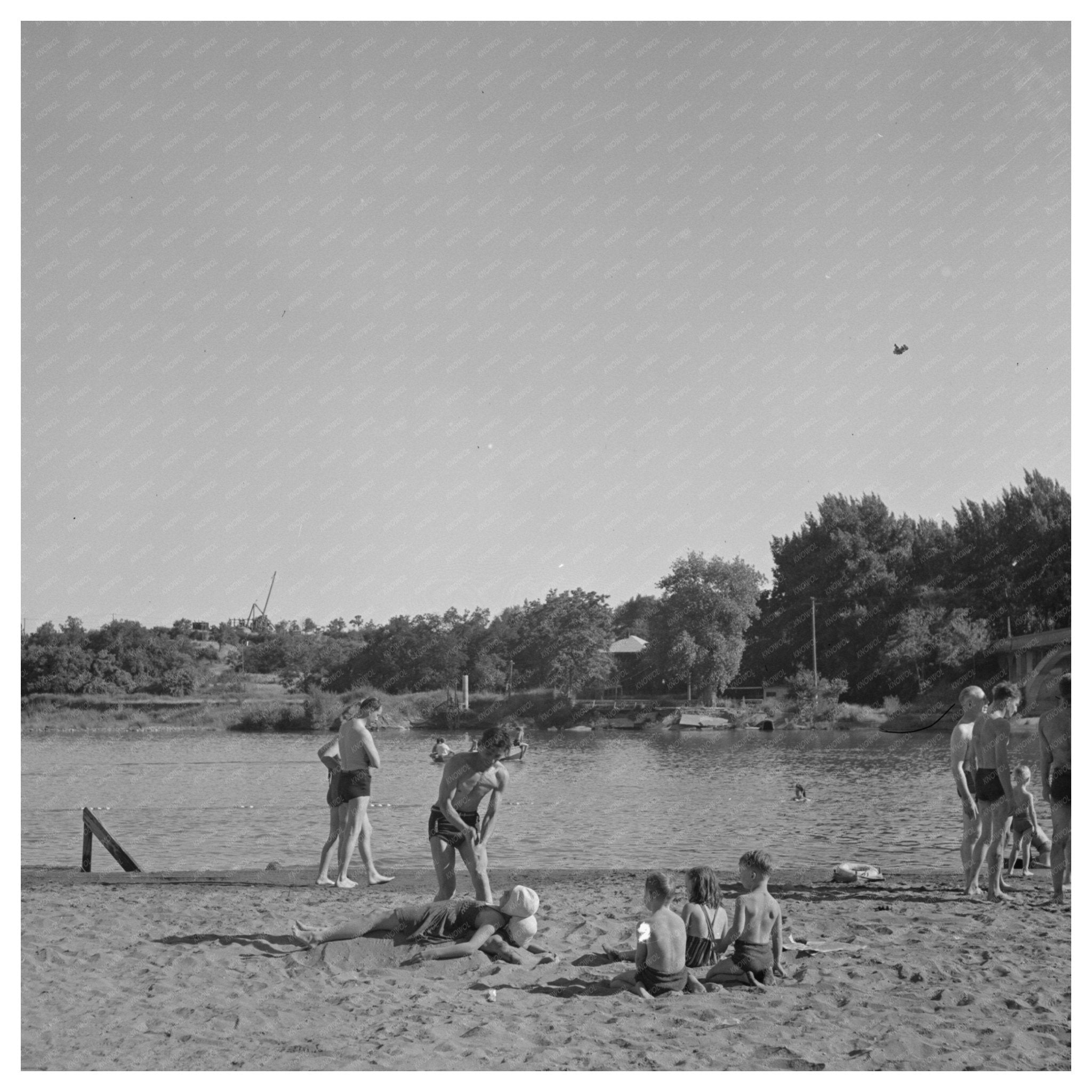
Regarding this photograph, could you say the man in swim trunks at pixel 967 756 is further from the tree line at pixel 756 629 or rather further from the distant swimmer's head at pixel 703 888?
the tree line at pixel 756 629

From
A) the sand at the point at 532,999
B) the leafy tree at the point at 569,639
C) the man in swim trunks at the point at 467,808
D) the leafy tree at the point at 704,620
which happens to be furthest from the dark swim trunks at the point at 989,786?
the leafy tree at the point at 569,639

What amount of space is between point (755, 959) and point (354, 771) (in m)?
4.31

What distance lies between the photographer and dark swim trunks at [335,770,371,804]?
1026 centimetres

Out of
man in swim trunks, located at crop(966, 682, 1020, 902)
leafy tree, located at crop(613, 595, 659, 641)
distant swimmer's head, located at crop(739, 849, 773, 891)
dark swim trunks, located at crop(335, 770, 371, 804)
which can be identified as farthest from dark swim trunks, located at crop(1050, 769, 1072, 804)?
leafy tree, located at crop(613, 595, 659, 641)

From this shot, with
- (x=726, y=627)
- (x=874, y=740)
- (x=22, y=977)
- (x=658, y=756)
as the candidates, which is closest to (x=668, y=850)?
(x=22, y=977)

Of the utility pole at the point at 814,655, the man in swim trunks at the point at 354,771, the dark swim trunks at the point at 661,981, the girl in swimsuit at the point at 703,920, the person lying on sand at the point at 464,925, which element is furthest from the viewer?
the utility pole at the point at 814,655

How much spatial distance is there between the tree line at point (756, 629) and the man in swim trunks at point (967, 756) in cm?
5442

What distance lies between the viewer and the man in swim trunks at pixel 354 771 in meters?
10.1

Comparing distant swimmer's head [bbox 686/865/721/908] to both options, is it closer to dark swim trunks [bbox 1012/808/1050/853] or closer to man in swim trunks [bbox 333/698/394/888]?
man in swim trunks [bbox 333/698/394/888]

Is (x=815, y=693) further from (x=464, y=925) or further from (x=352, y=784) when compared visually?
(x=464, y=925)

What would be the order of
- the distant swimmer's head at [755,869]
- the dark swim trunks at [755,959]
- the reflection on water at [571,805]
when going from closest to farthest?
the dark swim trunks at [755,959] < the distant swimmer's head at [755,869] < the reflection on water at [571,805]

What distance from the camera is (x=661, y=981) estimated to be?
279 inches

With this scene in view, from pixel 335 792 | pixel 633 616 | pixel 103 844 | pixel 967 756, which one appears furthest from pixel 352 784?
pixel 633 616

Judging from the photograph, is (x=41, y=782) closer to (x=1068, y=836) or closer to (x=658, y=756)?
(x=658, y=756)
